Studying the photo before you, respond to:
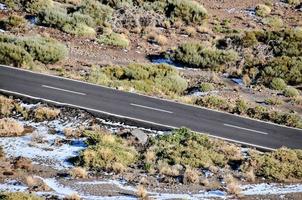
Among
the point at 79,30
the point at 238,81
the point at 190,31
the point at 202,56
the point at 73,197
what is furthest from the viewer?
the point at 190,31

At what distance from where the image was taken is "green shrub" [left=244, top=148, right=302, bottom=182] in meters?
19.2

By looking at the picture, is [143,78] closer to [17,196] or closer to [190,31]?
[190,31]

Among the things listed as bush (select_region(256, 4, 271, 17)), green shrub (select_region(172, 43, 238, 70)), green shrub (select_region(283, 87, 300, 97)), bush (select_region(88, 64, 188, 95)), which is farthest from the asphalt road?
bush (select_region(256, 4, 271, 17))

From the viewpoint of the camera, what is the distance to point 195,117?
78.9 feet

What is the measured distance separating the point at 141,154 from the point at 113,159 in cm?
135

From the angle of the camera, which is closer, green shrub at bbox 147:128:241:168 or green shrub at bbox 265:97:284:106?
green shrub at bbox 147:128:241:168

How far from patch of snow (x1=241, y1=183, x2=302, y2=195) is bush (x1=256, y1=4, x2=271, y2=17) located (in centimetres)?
2882

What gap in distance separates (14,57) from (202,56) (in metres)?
12.6

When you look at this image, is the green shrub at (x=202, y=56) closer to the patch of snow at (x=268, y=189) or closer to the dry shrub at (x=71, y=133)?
the dry shrub at (x=71, y=133)

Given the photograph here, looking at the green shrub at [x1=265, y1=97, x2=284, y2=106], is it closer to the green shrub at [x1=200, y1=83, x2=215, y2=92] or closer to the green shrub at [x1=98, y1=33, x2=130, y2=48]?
the green shrub at [x1=200, y1=83, x2=215, y2=92]

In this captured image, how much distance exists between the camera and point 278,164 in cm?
1981

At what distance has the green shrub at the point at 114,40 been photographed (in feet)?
117

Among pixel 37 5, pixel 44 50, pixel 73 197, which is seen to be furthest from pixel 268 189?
pixel 37 5

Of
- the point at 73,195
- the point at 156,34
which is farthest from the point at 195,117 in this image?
the point at 156,34
